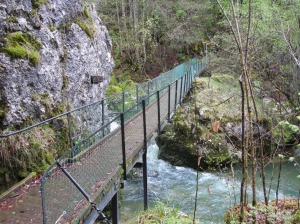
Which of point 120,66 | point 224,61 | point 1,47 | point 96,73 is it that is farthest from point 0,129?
point 120,66

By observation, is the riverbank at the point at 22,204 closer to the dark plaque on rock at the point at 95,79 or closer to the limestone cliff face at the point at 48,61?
the limestone cliff face at the point at 48,61

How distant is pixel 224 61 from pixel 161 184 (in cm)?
857

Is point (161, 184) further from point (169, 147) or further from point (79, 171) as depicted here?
point (79, 171)

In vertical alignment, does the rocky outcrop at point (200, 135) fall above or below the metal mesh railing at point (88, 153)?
below

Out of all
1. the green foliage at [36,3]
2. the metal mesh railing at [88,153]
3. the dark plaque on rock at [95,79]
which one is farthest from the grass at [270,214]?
the green foliage at [36,3]

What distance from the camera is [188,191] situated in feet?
29.9

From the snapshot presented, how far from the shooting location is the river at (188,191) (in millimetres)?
7637

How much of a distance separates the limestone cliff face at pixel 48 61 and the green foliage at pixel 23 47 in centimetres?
3

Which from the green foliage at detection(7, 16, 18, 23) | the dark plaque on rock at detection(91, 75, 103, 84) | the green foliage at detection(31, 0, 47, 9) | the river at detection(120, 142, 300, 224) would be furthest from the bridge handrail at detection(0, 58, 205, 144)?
the river at detection(120, 142, 300, 224)

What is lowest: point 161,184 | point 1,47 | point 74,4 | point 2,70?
point 161,184

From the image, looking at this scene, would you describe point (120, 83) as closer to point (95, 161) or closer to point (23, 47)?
point (23, 47)

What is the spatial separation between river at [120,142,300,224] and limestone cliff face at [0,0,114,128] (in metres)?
3.47

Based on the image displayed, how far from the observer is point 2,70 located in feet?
15.5

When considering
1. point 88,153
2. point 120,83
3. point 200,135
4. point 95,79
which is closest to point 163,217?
point 88,153
